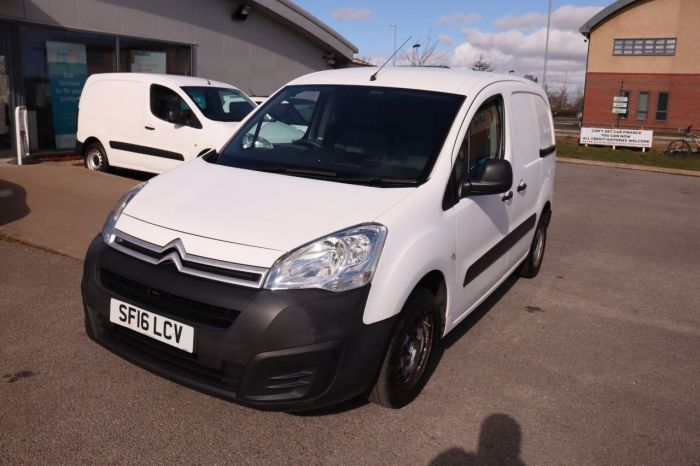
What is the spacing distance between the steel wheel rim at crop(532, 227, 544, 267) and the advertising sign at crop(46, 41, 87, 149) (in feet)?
32.5

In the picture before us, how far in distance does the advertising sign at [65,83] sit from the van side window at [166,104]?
3.26m

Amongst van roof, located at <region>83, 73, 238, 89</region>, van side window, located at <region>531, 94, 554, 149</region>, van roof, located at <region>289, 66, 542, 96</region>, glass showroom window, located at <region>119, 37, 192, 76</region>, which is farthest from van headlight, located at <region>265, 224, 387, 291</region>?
glass showroom window, located at <region>119, 37, 192, 76</region>

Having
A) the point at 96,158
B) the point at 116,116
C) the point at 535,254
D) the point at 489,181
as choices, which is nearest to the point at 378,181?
the point at 489,181

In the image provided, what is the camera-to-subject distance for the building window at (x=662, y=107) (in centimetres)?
4391

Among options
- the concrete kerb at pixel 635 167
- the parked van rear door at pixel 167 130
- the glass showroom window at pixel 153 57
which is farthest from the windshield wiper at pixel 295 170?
the concrete kerb at pixel 635 167

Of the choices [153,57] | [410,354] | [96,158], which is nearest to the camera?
[410,354]

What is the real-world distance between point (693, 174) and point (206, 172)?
1688 centimetres

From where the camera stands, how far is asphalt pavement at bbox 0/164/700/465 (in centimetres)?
295

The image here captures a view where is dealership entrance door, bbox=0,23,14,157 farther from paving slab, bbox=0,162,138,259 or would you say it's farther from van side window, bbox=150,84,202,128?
van side window, bbox=150,84,202,128

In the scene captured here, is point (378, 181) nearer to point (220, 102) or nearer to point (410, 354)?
point (410, 354)

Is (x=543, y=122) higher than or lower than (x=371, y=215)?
higher

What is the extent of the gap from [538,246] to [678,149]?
20300mm

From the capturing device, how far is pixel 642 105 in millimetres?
44781

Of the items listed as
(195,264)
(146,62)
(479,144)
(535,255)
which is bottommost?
(535,255)
